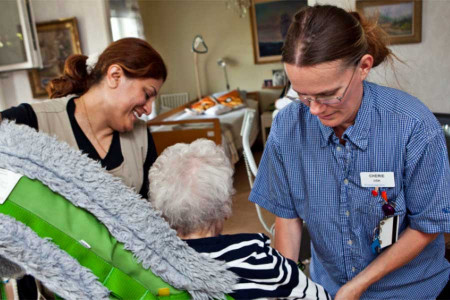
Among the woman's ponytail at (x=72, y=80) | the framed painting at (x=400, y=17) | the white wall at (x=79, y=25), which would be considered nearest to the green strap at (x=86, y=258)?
the woman's ponytail at (x=72, y=80)

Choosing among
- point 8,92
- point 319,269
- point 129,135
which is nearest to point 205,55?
point 8,92

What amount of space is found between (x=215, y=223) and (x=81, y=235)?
0.36m

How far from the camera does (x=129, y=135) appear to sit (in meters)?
1.62

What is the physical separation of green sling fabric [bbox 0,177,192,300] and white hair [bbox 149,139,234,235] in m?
0.20

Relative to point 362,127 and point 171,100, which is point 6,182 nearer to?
point 362,127

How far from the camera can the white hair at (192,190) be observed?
91 cm

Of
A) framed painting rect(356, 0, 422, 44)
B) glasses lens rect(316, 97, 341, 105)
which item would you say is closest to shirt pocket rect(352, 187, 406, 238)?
glasses lens rect(316, 97, 341, 105)

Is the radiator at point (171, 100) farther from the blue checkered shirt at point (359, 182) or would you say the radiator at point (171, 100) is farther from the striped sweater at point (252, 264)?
the striped sweater at point (252, 264)

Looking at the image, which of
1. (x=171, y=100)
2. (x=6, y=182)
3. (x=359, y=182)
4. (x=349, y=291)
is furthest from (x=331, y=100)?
(x=171, y=100)

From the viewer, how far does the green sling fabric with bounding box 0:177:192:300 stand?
0.63m

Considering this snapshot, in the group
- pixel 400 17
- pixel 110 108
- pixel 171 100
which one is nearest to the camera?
pixel 110 108

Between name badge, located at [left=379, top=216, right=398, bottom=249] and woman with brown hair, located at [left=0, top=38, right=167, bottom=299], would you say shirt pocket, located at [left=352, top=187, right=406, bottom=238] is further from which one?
woman with brown hair, located at [left=0, top=38, right=167, bottom=299]

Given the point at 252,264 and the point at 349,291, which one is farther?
the point at 349,291

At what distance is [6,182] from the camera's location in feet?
2.03
